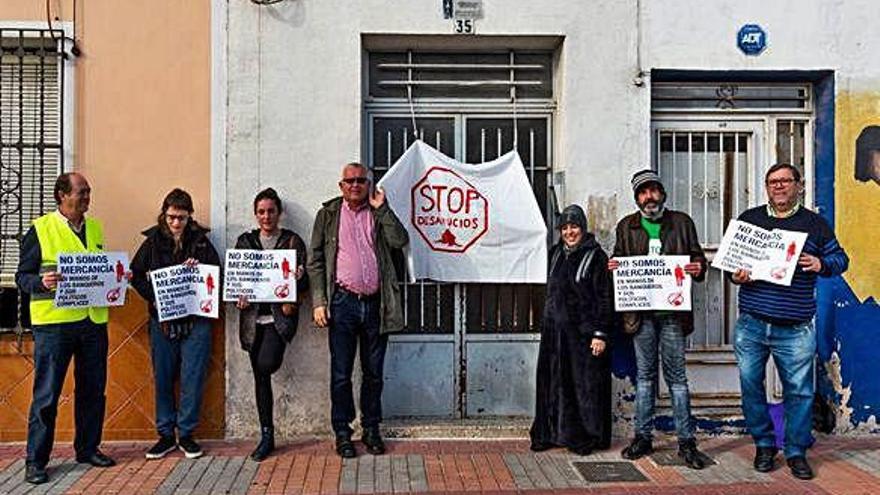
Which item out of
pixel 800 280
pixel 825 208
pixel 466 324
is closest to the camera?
pixel 800 280

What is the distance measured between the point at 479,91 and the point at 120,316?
358 cm

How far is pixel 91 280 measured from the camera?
21.4ft

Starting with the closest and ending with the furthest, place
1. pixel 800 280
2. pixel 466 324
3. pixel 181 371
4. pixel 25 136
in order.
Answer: pixel 800 280 < pixel 181 371 < pixel 25 136 < pixel 466 324

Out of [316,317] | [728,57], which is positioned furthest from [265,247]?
[728,57]

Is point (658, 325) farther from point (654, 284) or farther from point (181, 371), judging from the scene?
point (181, 371)

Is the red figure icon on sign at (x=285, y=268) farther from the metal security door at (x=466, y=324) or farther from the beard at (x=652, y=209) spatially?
the beard at (x=652, y=209)

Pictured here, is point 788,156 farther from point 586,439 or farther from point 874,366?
point 586,439

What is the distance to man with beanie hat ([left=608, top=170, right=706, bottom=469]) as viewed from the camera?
6.82 meters

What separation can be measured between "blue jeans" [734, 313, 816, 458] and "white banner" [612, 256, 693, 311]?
49 cm

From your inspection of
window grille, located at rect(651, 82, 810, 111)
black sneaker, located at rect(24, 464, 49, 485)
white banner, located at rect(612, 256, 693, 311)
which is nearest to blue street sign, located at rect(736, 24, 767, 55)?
window grille, located at rect(651, 82, 810, 111)

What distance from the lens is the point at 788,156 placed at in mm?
7918

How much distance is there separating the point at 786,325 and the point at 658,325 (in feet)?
3.03

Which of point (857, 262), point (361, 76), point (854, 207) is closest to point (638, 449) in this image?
point (857, 262)

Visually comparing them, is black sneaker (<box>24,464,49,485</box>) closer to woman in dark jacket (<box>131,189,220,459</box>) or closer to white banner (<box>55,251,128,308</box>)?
woman in dark jacket (<box>131,189,220,459</box>)
